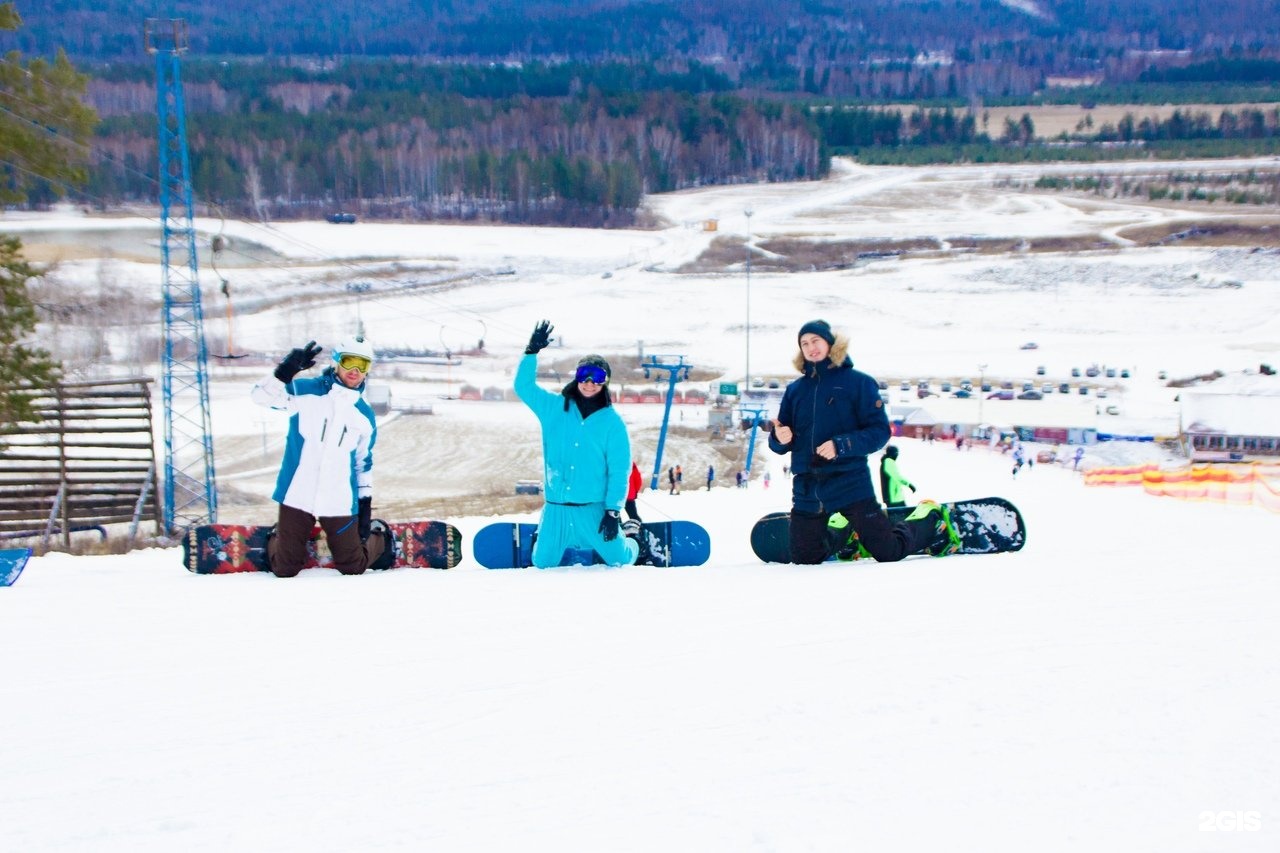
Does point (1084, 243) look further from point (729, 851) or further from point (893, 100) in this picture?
point (893, 100)

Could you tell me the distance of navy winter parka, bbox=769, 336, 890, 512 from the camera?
470 cm

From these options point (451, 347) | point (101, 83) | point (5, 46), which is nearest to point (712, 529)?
point (451, 347)

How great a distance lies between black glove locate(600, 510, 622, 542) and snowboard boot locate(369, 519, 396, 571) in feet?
3.18

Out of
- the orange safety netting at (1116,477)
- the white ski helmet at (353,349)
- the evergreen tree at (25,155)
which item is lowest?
the orange safety netting at (1116,477)

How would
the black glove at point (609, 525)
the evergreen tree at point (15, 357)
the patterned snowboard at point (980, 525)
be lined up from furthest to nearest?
the evergreen tree at point (15, 357)
the patterned snowboard at point (980, 525)
the black glove at point (609, 525)

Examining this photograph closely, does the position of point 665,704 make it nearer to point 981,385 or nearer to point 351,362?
point 351,362

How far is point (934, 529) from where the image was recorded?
5.23 m

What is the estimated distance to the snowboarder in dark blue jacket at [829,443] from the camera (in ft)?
15.3

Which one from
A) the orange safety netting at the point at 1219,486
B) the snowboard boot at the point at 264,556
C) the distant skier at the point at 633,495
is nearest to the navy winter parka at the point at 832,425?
the distant skier at the point at 633,495

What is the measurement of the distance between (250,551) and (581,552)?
1445 mm

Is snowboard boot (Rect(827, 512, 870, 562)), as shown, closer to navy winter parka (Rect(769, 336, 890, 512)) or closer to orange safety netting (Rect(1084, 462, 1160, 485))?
navy winter parka (Rect(769, 336, 890, 512))

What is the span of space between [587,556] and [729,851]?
3080 mm

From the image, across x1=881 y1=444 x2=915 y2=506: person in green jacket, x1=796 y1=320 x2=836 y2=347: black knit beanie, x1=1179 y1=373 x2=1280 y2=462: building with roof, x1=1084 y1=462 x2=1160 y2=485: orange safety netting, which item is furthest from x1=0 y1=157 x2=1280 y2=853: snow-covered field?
x1=1179 y1=373 x2=1280 y2=462: building with roof

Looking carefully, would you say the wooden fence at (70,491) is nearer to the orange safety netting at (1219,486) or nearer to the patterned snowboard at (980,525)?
the patterned snowboard at (980,525)
